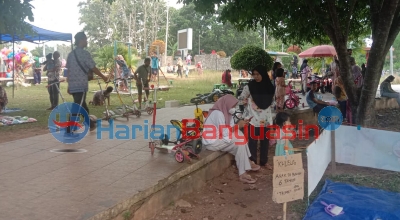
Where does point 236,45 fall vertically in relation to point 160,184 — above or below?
above

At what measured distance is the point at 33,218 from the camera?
306 centimetres

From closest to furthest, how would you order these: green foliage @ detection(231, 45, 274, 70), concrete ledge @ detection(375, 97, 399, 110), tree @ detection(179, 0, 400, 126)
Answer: tree @ detection(179, 0, 400, 126) → concrete ledge @ detection(375, 97, 399, 110) → green foliage @ detection(231, 45, 274, 70)

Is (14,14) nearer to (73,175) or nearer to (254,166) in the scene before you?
(73,175)

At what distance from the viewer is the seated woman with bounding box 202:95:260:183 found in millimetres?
5250

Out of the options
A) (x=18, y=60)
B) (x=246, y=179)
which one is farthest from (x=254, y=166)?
(x=18, y=60)

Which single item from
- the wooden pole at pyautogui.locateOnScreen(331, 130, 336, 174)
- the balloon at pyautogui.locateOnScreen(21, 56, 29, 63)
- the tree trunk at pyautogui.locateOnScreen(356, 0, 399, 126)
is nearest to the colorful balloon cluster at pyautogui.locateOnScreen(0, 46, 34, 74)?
the balloon at pyautogui.locateOnScreen(21, 56, 29, 63)

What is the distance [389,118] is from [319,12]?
4.71 m

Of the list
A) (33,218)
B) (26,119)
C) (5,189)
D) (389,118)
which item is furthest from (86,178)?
(389,118)

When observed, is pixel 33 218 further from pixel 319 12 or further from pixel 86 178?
pixel 319 12

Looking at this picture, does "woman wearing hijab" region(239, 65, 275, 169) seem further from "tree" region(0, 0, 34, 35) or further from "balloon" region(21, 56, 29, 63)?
"balloon" region(21, 56, 29, 63)

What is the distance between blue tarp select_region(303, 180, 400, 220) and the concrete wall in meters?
32.8

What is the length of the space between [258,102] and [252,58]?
1424cm

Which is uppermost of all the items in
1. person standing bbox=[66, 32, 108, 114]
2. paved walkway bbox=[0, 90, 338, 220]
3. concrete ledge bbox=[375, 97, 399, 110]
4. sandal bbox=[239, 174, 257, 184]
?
person standing bbox=[66, 32, 108, 114]

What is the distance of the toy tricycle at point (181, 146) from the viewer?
485 centimetres
